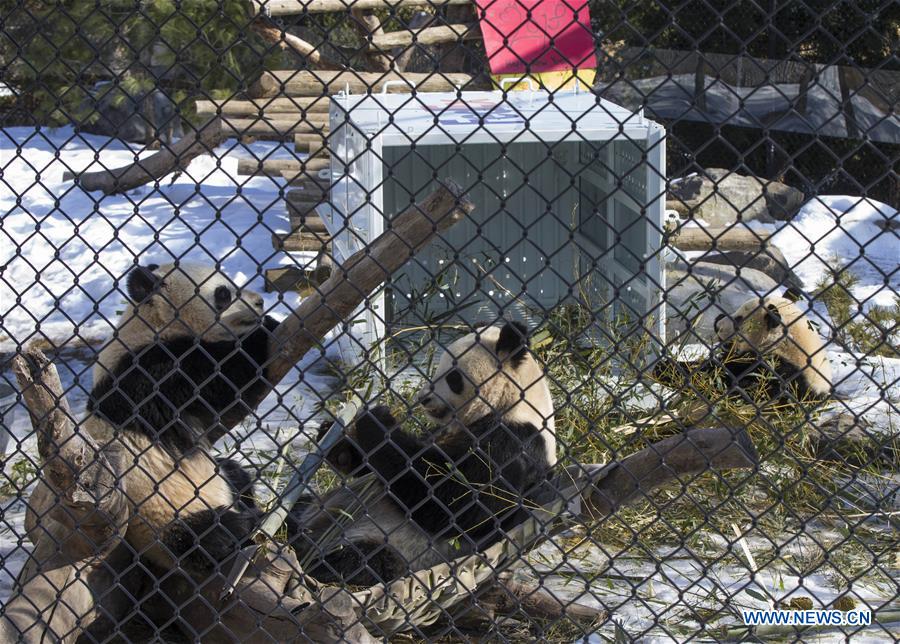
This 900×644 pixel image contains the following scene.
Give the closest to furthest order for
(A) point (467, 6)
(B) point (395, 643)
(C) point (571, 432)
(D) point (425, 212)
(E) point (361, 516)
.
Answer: (D) point (425, 212) → (B) point (395, 643) → (E) point (361, 516) → (C) point (571, 432) → (A) point (467, 6)

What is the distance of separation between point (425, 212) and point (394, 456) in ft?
4.85

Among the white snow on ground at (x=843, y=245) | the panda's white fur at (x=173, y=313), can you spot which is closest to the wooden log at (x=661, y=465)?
the panda's white fur at (x=173, y=313)

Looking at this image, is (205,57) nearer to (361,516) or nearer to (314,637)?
(361,516)

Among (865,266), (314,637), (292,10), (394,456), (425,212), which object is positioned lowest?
(865,266)

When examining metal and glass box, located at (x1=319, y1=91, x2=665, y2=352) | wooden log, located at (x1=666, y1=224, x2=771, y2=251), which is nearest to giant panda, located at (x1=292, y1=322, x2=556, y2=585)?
metal and glass box, located at (x1=319, y1=91, x2=665, y2=352)

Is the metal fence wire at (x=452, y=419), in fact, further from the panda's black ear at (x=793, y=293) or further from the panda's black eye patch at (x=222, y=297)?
the panda's black ear at (x=793, y=293)

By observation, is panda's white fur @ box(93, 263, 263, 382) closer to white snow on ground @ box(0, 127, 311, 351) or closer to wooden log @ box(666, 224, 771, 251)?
white snow on ground @ box(0, 127, 311, 351)

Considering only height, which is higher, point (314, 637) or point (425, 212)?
point (425, 212)

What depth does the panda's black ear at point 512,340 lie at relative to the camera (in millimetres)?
3635

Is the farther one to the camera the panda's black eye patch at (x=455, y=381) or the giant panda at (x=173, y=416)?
the panda's black eye patch at (x=455, y=381)

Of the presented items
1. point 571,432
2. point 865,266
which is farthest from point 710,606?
point 865,266

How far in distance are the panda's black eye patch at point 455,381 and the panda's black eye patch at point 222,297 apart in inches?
42.9

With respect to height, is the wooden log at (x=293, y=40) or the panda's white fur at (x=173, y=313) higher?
the panda's white fur at (x=173, y=313)

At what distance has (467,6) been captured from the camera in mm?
11383
